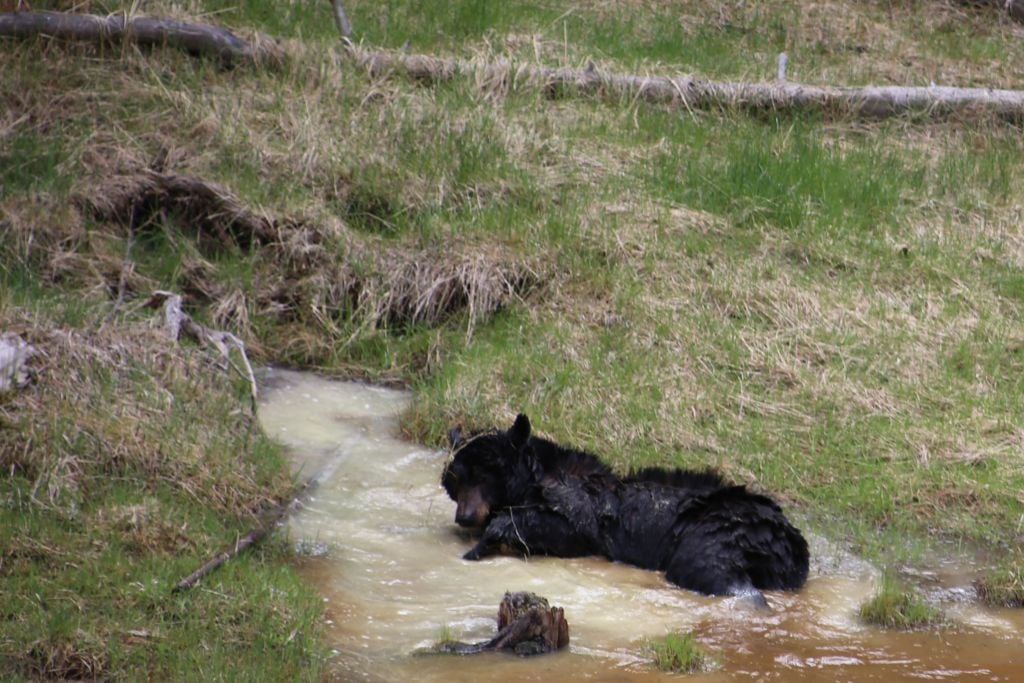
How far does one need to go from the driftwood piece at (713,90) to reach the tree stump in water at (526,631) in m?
7.32

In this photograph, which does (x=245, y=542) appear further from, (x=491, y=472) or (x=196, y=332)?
(x=196, y=332)

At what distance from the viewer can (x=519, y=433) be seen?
6805mm

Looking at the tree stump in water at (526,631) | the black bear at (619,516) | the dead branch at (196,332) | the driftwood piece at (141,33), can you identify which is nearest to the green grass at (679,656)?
the tree stump in water at (526,631)

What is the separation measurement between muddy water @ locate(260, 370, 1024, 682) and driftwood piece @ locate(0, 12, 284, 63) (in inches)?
218

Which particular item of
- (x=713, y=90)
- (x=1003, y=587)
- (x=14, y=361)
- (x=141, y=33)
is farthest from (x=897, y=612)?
(x=141, y=33)

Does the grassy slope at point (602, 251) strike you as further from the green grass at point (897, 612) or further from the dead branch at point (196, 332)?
the green grass at point (897, 612)

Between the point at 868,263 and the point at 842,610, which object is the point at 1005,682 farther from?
the point at 868,263

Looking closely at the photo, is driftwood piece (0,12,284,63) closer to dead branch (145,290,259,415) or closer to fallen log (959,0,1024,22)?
dead branch (145,290,259,415)

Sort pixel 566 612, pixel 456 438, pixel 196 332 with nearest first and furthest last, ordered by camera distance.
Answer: pixel 566 612
pixel 456 438
pixel 196 332

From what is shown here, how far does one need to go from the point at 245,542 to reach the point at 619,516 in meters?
1.89

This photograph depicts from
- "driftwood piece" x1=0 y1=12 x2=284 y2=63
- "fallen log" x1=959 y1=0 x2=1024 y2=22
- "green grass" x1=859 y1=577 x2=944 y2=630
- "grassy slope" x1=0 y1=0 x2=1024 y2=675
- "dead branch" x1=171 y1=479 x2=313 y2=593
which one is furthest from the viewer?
"fallen log" x1=959 y1=0 x2=1024 y2=22

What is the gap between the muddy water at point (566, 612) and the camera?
5.23 meters

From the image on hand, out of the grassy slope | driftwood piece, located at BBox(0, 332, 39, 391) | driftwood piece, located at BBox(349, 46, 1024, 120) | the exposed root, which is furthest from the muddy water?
driftwood piece, located at BBox(349, 46, 1024, 120)

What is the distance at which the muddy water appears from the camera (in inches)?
206
